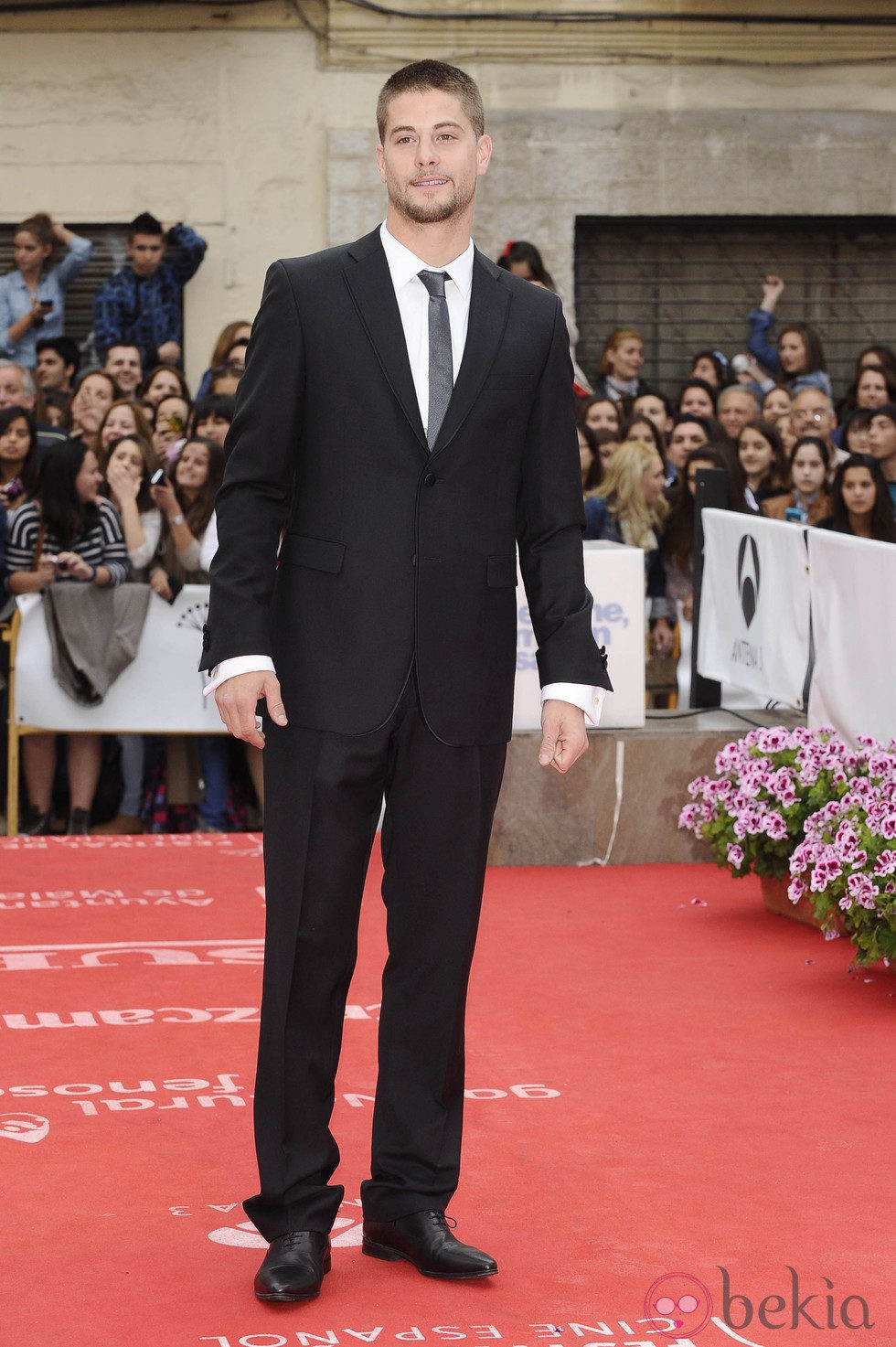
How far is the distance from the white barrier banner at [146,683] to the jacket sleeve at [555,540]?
5147 millimetres

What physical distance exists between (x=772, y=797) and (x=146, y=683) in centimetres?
332

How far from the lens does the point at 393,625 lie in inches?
134

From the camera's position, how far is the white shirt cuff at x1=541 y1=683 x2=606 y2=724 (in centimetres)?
348

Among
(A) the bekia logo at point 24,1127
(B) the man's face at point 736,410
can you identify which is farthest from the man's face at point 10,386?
(A) the bekia logo at point 24,1127

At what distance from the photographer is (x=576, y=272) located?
13352 millimetres

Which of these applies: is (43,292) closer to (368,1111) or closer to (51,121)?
(51,121)

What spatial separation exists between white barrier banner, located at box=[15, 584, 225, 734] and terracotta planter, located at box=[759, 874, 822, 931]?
9.31 ft

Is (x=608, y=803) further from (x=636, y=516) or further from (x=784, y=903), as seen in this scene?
(x=636, y=516)

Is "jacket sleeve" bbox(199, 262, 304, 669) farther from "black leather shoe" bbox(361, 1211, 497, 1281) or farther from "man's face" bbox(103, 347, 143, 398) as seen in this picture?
"man's face" bbox(103, 347, 143, 398)

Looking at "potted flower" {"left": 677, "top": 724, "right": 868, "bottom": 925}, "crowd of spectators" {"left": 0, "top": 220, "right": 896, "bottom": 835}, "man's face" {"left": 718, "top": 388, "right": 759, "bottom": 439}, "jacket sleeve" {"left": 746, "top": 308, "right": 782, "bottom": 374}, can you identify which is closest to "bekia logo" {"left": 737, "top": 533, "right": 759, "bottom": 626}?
"crowd of spectators" {"left": 0, "top": 220, "right": 896, "bottom": 835}

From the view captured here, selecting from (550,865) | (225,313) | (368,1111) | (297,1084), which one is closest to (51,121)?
(225,313)

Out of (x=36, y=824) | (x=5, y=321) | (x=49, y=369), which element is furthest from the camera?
(x=5, y=321)

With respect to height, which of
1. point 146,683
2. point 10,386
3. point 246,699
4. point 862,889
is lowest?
point 862,889
